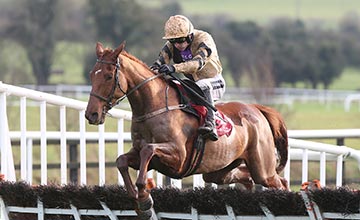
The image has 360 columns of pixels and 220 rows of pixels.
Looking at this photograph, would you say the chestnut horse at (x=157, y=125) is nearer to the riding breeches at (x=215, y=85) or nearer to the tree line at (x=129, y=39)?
the riding breeches at (x=215, y=85)

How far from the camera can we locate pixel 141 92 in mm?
8094

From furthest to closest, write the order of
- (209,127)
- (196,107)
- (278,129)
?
(278,129)
(196,107)
(209,127)

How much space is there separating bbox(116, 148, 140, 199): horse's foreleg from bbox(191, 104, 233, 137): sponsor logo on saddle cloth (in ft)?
2.13

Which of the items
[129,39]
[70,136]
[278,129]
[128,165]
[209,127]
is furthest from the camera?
[129,39]

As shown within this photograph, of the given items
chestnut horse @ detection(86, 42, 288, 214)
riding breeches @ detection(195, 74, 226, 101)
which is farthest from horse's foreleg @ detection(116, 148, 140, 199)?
riding breeches @ detection(195, 74, 226, 101)

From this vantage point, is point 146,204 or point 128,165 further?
point 128,165

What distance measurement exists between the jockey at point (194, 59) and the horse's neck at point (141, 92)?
166mm

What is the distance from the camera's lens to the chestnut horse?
776 cm

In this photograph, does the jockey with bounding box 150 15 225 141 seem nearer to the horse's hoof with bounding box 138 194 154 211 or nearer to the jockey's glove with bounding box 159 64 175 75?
the jockey's glove with bounding box 159 64 175 75

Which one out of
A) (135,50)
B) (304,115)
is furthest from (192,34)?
(135,50)

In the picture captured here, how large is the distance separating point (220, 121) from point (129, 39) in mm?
32939

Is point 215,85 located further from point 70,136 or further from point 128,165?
point 70,136

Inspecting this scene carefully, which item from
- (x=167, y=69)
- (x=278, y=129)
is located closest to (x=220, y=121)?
(x=167, y=69)

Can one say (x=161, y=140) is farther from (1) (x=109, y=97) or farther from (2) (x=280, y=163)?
(2) (x=280, y=163)
